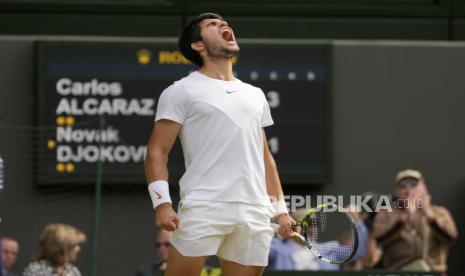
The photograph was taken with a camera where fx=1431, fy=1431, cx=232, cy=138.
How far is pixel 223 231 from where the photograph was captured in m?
6.29

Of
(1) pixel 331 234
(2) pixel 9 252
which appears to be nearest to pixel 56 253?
(2) pixel 9 252

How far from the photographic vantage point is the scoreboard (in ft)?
36.3

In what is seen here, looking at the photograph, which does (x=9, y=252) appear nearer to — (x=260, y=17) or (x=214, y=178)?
(x=260, y=17)

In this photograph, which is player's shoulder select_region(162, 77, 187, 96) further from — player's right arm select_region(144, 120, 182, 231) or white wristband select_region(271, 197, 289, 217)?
white wristband select_region(271, 197, 289, 217)

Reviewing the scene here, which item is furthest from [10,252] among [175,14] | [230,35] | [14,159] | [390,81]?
[230,35]

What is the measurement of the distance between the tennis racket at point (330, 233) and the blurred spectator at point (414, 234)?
359 centimetres

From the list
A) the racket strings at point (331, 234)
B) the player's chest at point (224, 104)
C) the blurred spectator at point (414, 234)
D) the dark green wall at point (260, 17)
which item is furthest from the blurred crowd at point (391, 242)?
the player's chest at point (224, 104)

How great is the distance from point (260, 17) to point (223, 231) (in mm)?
5872

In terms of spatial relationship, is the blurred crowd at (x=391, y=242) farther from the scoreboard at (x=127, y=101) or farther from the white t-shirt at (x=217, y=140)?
the white t-shirt at (x=217, y=140)

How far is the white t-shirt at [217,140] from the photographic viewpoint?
20.6ft

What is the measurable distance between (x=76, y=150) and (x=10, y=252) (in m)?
1.11

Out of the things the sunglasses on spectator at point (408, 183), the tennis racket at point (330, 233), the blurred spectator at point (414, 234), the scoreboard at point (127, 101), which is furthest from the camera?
the scoreboard at point (127, 101)

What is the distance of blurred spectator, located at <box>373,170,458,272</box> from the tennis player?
4237 millimetres

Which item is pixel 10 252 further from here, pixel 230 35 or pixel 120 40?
pixel 230 35
